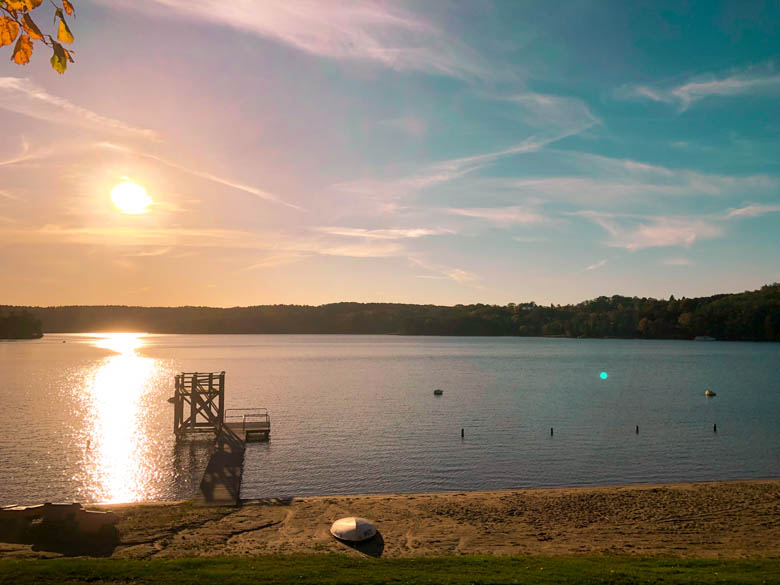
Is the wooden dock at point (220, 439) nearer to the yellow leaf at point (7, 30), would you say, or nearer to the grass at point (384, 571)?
the grass at point (384, 571)

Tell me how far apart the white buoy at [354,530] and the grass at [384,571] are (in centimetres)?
440

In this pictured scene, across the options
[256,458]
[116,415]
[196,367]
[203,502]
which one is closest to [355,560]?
[203,502]

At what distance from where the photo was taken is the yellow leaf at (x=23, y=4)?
5799mm

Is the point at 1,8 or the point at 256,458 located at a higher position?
the point at 1,8

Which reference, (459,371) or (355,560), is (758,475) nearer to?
(355,560)

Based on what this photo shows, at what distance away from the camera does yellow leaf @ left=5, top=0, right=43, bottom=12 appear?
228 inches

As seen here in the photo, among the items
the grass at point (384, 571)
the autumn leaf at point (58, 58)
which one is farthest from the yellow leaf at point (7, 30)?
the grass at point (384, 571)

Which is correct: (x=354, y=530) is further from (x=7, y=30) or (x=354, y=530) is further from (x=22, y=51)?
(x=7, y=30)

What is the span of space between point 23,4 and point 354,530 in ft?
72.4

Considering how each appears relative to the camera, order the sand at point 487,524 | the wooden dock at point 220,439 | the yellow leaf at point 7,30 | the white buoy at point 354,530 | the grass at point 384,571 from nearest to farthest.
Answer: the yellow leaf at point 7,30 < the grass at point 384,571 < the sand at point 487,524 < the white buoy at point 354,530 < the wooden dock at point 220,439

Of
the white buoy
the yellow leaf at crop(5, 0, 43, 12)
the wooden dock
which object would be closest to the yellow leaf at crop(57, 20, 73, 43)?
the yellow leaf at crop(5, 0, 43, 12)

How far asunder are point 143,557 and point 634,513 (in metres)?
23.4

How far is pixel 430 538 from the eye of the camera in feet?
82.8

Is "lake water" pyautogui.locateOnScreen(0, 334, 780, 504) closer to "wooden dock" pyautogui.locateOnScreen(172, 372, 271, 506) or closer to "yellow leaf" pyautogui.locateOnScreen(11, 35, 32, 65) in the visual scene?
"wooden dock" pyautogui.locateOnScreen(172, 372, 271, 506)
